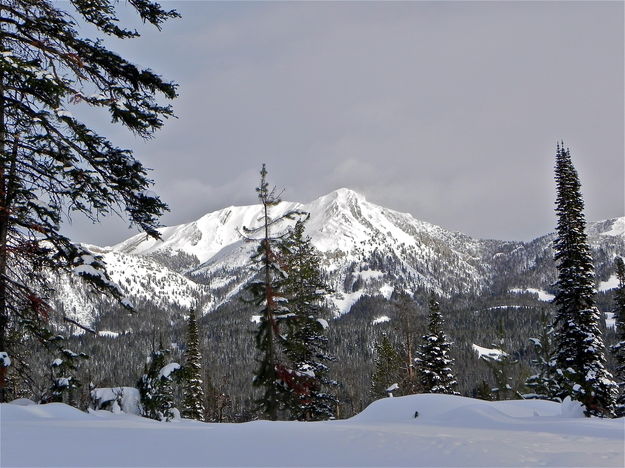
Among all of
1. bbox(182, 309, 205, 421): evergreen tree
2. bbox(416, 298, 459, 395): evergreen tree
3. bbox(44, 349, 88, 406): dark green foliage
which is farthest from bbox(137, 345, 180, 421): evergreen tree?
bbox(416, 298, 459, 395): evergreen tree

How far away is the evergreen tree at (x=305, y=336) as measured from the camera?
77.7ft

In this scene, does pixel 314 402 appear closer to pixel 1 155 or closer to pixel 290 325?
pixel 290 325

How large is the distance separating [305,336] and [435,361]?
50.4ft

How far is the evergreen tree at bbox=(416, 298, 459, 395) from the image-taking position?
36.8 meters

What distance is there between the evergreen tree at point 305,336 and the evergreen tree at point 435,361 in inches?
513

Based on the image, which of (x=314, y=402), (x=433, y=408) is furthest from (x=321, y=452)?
(x=314, y=402)

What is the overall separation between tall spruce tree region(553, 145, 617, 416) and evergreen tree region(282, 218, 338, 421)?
511 inches

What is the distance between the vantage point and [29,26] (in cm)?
998

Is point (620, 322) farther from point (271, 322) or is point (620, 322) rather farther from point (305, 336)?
point (271, 322)

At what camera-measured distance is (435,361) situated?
37.4 meters

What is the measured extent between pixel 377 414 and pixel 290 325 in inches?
395

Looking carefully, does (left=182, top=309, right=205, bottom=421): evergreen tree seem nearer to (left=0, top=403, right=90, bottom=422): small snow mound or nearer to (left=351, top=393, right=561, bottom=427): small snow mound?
(left=351, top=393, right=561, bottom=427): small snow mound

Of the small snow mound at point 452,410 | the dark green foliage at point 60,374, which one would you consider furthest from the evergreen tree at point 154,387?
the small snow mound at point 452,410

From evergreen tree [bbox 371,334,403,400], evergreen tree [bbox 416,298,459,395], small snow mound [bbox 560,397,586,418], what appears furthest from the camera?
evergreen tree [bbox 416,298,459,395]
